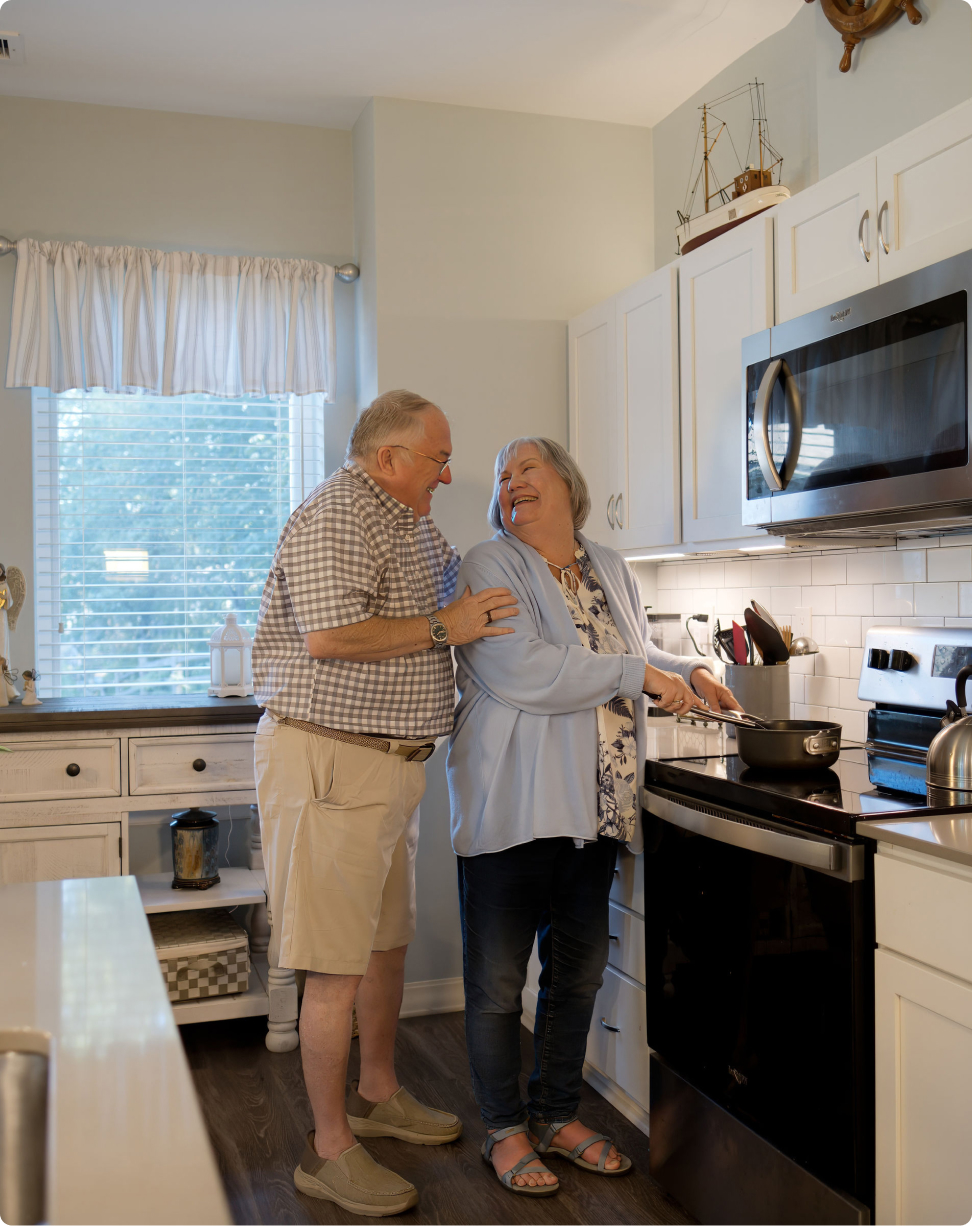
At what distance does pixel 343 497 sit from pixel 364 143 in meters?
1.75

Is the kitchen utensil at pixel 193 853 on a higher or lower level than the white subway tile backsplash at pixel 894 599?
lower

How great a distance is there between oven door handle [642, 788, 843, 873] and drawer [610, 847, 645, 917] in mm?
175

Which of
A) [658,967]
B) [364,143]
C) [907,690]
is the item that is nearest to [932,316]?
[907,690]

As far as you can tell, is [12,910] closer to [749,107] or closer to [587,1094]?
[587,1094]

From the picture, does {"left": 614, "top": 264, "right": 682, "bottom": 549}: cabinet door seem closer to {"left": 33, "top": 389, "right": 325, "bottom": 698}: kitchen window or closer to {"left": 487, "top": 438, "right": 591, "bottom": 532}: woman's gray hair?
{"left": 487, "top": 438, "right": 591, "bottom": 532}: woman's gray hair

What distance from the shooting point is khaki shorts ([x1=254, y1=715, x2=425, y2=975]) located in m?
1.99

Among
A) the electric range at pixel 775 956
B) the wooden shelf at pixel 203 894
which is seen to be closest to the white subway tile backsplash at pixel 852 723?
the electric range at pixel 775 956

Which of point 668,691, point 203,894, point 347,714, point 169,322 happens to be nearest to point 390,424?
point 347,714

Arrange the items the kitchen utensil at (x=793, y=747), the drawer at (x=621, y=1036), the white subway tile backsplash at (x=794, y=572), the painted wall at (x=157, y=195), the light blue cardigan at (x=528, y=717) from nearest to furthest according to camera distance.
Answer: the kitchen utensil at (x=793, y=747), the light blue cardigan at (x=528, y=717), the drawer at (x=621, y=1036), the white subway tile backsplash at (x=794, y=572), the painted wall at (x=157, y=195)

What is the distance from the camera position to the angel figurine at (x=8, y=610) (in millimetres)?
2840

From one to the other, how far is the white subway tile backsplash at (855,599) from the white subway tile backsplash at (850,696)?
0.52ft

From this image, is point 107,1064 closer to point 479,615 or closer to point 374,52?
point 479,615

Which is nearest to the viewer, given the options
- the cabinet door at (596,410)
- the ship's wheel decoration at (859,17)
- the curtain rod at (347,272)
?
the ship's wheel decoration at (859,17)

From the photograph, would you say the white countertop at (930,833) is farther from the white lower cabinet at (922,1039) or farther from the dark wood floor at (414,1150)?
the dark wood floor at (414,1150)
